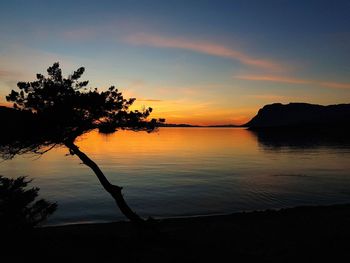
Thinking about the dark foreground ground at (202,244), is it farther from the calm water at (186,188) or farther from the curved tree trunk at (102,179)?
the calm water at (186,188)

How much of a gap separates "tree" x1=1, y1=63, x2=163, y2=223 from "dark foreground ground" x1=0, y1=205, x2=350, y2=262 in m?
3.06

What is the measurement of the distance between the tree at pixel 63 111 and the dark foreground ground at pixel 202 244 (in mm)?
3063

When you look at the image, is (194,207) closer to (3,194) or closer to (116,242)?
(116,242)

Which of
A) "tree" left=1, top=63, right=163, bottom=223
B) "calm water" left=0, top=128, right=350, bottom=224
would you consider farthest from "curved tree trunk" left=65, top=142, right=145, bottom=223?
"calm water" left=0, top=128, right=350, bottom=224

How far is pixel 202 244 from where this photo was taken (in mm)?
19547

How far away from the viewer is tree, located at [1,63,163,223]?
15.3m

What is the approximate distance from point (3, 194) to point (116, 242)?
6803mm

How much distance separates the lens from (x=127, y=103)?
55.3 ft

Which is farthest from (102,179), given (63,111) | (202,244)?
(202,244)

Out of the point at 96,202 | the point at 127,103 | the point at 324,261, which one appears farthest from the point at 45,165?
the point at 324,261

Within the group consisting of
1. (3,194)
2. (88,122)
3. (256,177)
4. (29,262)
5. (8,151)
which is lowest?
(256,177)

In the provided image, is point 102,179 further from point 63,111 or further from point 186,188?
point 186,188

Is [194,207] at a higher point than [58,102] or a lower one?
lower

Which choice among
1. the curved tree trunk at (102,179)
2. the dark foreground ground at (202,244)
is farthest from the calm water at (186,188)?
the dark foreground ground at (202,244)
